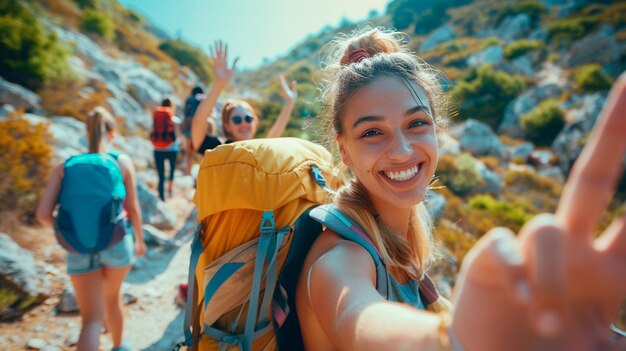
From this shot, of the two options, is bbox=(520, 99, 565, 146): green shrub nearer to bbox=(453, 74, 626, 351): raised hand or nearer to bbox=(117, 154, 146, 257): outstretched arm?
bbox=(117, 154, 146, 257): outstretched arm

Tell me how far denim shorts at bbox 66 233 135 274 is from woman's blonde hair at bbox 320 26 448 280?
6.00 feet

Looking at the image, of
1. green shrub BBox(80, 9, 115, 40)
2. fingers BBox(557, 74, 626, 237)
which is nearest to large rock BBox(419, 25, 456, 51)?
green shrub BBox(80, 9, 115, 40)

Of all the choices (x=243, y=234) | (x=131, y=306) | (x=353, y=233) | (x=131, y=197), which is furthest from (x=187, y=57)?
(x=353, y=233)

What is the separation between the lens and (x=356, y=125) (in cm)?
134

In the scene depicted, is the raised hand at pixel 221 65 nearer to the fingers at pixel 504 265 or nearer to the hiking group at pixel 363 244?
the hiking group at pixel 363 244

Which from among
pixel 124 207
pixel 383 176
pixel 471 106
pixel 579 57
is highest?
pixel 579 57

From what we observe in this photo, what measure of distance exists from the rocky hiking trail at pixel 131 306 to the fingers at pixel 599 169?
12.0 ft

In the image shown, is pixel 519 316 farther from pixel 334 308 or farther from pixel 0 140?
pixel 0 140

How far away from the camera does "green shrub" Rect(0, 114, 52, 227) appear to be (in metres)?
4.11

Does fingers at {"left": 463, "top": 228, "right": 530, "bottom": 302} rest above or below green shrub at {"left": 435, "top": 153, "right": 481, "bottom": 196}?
above

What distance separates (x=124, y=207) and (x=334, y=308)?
224cm

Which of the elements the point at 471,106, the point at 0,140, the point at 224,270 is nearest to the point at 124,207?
the point at 224,270

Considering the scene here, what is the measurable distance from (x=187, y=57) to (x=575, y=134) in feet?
98.2

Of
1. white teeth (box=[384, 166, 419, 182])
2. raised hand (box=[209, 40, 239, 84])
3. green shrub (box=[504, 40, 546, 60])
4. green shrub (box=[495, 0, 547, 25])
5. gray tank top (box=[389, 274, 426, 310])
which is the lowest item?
gray tank top (box=[389, 274, 426, 310])
